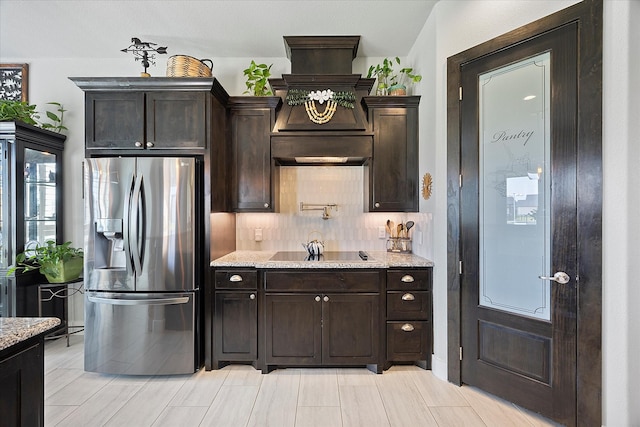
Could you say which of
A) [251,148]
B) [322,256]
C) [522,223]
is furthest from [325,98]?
[522,223]

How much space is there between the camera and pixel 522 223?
2.22 metres

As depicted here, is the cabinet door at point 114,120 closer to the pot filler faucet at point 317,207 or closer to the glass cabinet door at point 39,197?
the glass cabinet door at point 39,197

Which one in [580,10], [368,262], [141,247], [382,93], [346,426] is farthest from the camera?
[382,93]

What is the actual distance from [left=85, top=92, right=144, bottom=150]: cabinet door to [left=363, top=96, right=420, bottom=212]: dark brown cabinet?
2050 mm

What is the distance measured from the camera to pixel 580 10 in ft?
6.33

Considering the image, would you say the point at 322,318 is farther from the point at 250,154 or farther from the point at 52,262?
the point at 52,262

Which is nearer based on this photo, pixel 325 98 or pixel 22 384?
pixel 22 384

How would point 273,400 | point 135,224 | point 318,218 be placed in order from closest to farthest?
point 273,400 < point 135,224 < point 318,218

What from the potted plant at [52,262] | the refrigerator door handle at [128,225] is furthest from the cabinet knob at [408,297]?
the potted plant at [52,262]

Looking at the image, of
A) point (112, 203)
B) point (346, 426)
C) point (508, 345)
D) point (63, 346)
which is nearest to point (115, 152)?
point (112, 203)

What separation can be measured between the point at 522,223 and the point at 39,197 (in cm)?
439

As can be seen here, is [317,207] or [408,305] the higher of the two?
[317,207]

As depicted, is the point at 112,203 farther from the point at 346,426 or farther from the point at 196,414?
the point at 346,426

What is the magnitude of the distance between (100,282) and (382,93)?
3043 mm
